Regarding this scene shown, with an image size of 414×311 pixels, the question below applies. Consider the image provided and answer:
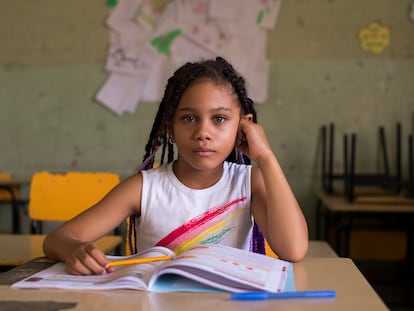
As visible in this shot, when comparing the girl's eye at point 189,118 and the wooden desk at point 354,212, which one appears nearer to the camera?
the girl's eye at point 189,118

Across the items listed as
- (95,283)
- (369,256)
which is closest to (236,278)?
(95,283)

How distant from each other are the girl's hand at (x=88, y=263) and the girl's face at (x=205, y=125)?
343 mm

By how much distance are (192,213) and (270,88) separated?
7.98 ft

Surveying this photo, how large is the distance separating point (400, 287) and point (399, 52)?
4.84 feet

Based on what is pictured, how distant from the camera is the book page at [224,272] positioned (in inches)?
32.0

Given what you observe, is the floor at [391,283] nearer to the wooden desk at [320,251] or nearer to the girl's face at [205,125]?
the wooden desk at [320,251]

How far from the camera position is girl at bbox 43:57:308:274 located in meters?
1.16

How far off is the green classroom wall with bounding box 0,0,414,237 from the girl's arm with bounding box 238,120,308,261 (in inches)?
95.4

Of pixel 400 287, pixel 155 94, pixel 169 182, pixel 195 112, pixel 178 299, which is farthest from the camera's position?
pixel 155 94

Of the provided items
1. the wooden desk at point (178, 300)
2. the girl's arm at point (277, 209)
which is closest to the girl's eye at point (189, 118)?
the girl's arm at point (277, 209)

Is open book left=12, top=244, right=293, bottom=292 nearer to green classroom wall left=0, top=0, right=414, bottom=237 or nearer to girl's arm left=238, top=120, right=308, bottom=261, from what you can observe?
girl's arm left=238, top=120, right=308, bottom=261

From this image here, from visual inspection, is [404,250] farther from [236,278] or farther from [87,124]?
[236,278]

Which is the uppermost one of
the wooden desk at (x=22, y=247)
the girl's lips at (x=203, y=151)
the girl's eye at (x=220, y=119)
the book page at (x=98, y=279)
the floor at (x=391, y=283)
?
the girl's eye at (x=220, y=119)

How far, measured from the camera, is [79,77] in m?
3.73
